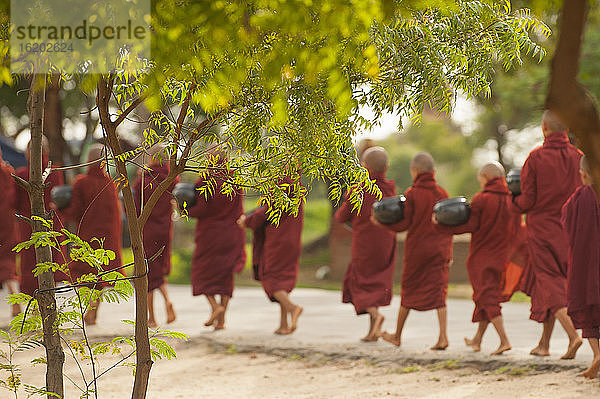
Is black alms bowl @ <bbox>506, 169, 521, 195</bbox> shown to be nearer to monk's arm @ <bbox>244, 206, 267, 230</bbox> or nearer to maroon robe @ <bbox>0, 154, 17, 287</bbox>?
monk's arm @ <bbox>244, 206, 267, 230</bbox>

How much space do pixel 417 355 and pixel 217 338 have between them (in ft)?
7.22

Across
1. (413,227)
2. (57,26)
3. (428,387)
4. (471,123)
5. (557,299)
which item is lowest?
(428,387)

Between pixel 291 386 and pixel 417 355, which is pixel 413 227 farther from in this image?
pixel 291 386

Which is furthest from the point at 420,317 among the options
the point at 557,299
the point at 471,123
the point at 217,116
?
the point at 471,123

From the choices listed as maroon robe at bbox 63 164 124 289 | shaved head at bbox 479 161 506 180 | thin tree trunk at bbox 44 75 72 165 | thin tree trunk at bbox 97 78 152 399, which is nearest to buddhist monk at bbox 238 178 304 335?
maroon robe at bbox 63 164 124 289

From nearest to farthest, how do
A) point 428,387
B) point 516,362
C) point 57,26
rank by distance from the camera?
point 57,26 → point 428,387 → point 516,362

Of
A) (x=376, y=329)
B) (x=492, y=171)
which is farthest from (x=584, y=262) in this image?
(x=376, y=329)

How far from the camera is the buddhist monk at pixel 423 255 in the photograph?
27.3 ft

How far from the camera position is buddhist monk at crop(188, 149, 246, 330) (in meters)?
9.67

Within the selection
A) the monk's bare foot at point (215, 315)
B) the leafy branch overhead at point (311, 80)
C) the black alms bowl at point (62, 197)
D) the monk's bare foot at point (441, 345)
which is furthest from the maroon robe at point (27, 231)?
the leafy branch overhead at point (311, 80)

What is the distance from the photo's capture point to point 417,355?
797 cm

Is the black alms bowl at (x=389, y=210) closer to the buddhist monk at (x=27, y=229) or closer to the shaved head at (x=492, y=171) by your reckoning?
the shaved head at (x=492, y=171)

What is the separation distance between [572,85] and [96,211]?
8.05 meters

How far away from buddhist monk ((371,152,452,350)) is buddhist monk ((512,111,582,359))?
2.79 ft
